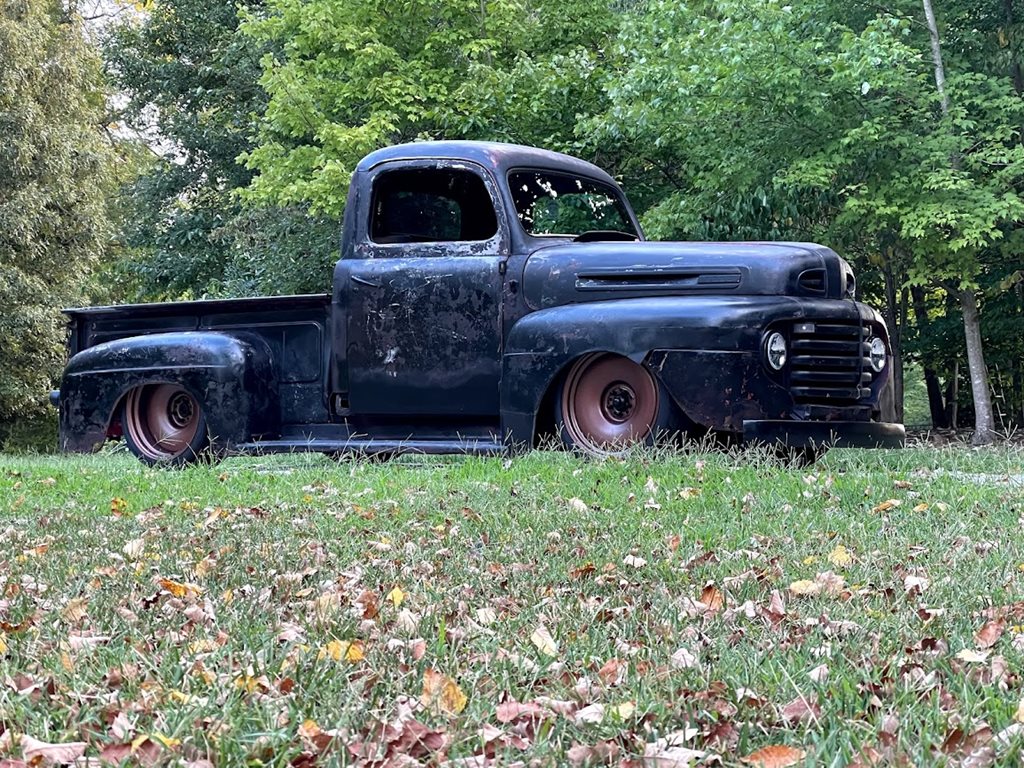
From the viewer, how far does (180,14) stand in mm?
28250

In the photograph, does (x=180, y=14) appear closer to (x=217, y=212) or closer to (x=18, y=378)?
(x=217, y=212)

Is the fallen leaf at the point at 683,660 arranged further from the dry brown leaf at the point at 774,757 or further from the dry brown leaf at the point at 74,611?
the dry brown leaf at the point at 74,611

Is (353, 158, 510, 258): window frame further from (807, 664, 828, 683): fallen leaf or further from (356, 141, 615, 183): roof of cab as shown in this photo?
(807, 664, 828, 683): fallen leaf

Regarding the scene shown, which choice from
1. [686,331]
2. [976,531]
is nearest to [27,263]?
[686,331]

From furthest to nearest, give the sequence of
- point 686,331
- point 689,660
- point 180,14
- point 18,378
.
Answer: point 180,14, point 18,378, point 686,331, point 689,660

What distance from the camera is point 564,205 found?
8961 millimetres

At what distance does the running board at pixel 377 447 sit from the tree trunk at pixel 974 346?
8818mm

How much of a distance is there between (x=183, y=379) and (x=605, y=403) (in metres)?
3.24

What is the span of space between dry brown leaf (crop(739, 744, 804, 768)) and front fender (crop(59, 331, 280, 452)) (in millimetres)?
7110

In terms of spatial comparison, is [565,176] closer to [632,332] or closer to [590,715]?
[632,332]

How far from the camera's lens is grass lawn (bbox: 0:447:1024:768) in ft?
7.59

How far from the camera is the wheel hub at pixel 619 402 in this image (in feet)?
26.2

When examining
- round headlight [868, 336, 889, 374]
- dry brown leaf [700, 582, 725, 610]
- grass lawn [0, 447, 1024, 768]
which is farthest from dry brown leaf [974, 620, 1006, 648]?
round headlight [868, 336, 889, 374]

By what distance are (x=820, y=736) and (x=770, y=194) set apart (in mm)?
13580
